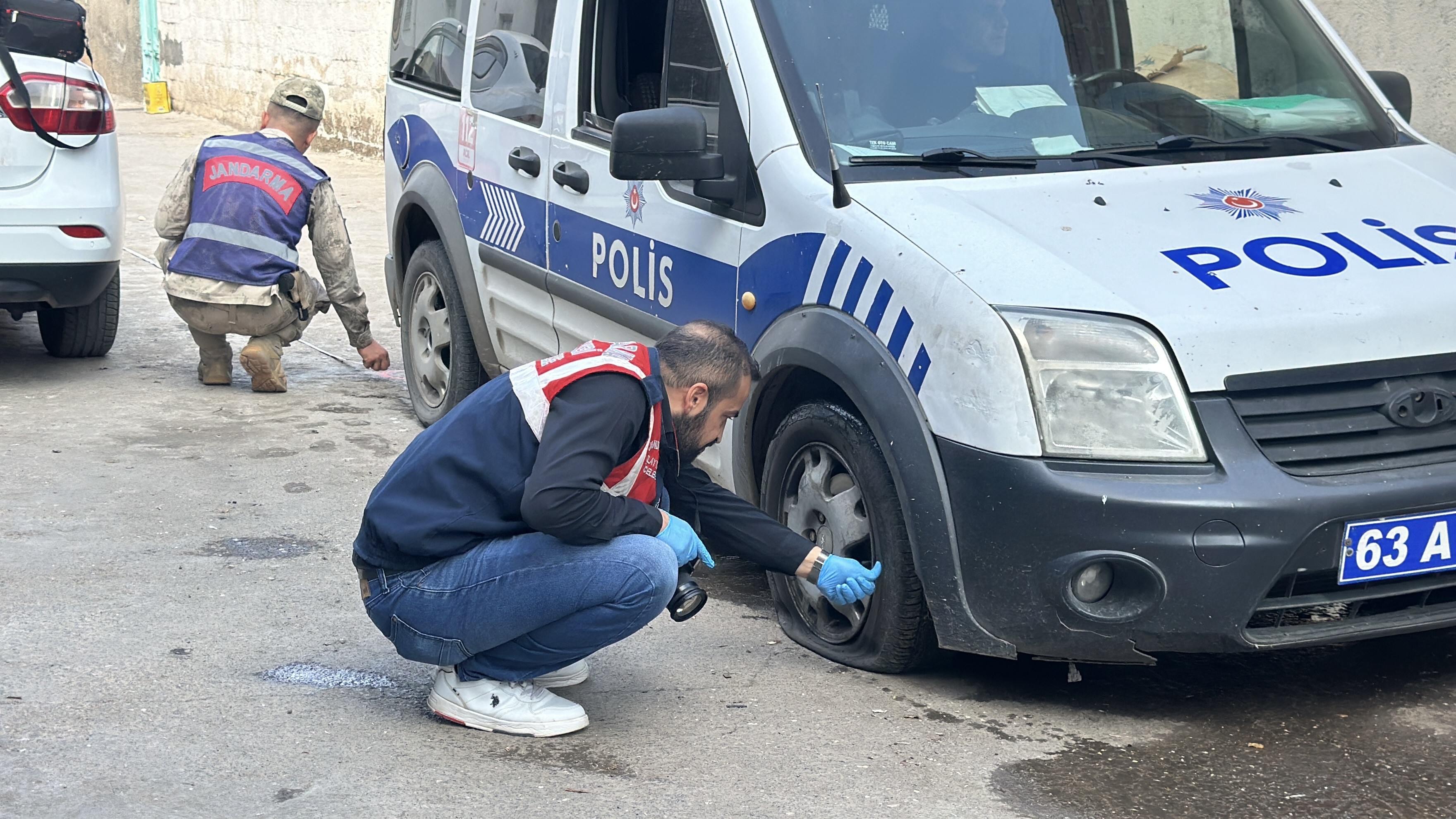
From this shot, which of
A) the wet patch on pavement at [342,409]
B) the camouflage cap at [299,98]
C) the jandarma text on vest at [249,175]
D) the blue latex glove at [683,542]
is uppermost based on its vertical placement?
the camouflage cap at [299,98]

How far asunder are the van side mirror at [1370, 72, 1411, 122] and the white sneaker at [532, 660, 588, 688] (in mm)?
2776

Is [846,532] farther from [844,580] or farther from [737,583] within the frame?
[737,583]

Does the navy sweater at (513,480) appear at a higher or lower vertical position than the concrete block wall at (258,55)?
higher

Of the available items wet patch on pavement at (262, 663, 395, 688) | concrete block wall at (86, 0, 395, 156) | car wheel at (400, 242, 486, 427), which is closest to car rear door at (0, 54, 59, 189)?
car wheel at (400, 242, 486, 427)

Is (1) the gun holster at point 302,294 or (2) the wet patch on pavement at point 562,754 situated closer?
(2) the wet patch on pavement at point 562,754

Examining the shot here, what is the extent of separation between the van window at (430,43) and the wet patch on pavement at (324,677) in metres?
2.61

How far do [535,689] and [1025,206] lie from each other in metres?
1.50

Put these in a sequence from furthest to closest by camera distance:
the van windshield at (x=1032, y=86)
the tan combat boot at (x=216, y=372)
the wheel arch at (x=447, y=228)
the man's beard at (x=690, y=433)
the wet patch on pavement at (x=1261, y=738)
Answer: the tan combat boot at (x=216, y=372) → the wheel arch at (x=447, y=228) → the van windshield at (x=1032, y=86) → the man's beard at (x=690, y=433) → the wet patch on pavement at (x=1261, y=738)

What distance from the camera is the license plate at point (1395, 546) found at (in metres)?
3.13

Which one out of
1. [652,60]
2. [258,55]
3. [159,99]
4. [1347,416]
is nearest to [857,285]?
[1347,416]

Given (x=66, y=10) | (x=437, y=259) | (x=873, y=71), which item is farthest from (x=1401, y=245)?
(x=66, y=10)

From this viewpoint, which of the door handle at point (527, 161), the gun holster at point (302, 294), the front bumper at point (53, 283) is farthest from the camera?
the gun holster at point (302, 294)

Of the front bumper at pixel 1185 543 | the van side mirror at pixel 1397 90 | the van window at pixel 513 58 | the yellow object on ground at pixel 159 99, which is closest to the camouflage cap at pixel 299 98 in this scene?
the van window at pixel 513 58

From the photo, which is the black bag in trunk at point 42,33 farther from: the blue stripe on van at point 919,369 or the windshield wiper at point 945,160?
the blue stripe on van at point 919,369
